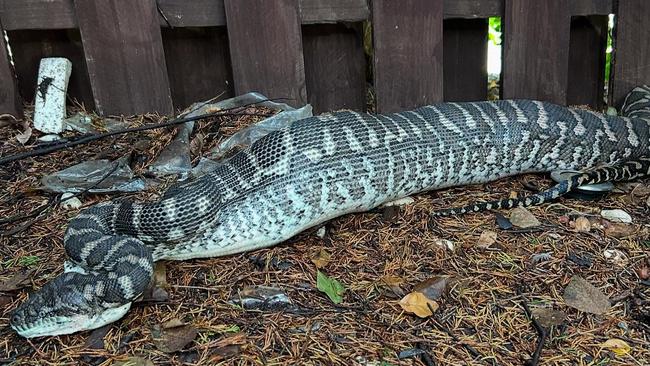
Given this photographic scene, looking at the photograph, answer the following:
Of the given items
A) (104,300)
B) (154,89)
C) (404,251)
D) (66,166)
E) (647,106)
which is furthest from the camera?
(647,106)

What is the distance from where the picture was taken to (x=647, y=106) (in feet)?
19.0

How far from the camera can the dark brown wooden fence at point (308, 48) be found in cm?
521

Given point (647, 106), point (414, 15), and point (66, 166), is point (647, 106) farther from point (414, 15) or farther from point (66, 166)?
point (66, 166)

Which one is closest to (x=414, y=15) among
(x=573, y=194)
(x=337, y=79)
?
(x=337, y=79)

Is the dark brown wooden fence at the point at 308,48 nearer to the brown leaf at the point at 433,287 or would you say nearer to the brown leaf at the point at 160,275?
the brown leaf at the point at 160,275

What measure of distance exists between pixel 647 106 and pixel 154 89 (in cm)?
446

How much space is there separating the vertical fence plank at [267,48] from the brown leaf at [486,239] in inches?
81.9

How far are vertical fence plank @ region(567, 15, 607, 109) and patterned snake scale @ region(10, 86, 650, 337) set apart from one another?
0.62 m

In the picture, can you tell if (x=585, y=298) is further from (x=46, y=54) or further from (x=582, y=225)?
(x=46, y=54)

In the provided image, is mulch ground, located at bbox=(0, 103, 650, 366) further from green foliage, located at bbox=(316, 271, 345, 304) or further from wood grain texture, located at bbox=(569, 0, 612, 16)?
wood grain texture, located at bbox=(569, 0, 612, 16)

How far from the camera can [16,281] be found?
13.0ft

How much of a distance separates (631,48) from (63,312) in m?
5.36

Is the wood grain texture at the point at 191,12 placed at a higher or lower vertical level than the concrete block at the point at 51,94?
higher

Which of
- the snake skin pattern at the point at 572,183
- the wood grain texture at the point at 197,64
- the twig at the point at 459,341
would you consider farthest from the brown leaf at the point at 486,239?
the wood grain texture at the point at 197,64
